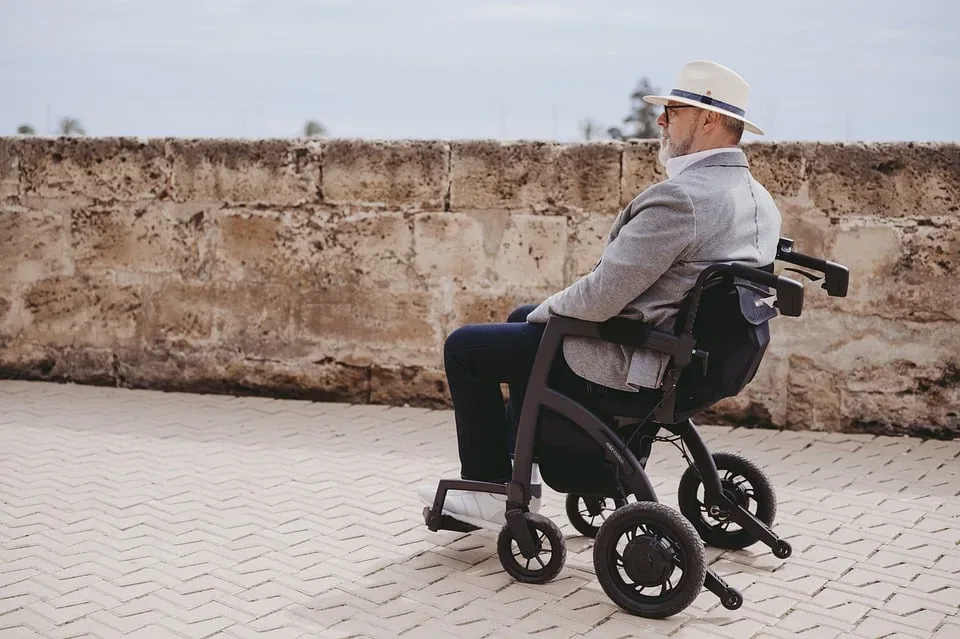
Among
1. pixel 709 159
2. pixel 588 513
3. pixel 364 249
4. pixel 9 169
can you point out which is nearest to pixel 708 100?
pixel 709 159

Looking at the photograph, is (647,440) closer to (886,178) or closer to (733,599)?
(733,599)

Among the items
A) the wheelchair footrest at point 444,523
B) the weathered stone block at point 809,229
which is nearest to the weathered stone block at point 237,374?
the weathered stone block at point 809,229

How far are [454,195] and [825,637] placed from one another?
3.44m

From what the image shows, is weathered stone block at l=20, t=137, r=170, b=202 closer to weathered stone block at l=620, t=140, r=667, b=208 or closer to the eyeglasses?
weathered stone block at l=620, t=140, r=667, b=208

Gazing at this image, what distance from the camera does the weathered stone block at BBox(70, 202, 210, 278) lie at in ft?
20.7

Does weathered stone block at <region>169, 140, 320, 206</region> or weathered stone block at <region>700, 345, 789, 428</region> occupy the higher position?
weathered stone block at <region>169, 140, 320, 206</region>

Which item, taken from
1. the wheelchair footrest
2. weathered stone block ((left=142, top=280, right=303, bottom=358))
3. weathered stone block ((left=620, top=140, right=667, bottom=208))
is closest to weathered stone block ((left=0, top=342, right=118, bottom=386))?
weathered stone block ((left=142, top=280, right=303, bottom=358))

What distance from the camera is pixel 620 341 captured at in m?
3.25

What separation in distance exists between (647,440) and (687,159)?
0.90m

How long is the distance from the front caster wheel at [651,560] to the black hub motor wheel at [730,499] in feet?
1.79

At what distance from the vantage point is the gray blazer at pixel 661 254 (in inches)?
125

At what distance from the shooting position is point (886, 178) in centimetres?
552

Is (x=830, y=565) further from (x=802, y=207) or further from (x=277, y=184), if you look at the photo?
(x=277, y=184)

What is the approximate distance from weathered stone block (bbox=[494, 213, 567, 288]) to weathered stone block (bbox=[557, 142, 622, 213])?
146 mm
